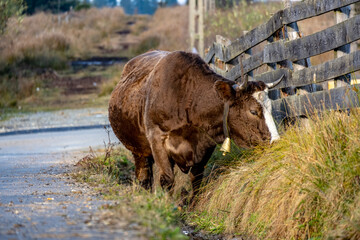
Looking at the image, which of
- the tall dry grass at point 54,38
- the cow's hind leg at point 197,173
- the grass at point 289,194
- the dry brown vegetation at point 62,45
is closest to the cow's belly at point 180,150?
the cow's hind leg at point 197,173

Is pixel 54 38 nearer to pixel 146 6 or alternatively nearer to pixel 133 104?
pixel 133 104

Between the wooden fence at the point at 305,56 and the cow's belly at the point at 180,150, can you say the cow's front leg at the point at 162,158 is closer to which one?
the cow's belly at the point at 180,150

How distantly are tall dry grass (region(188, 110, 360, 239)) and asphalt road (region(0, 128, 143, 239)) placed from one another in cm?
145

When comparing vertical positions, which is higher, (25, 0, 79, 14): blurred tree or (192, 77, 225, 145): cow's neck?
(25, 0, 79, 14): blurred tree

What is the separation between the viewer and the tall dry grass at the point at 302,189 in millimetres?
5758

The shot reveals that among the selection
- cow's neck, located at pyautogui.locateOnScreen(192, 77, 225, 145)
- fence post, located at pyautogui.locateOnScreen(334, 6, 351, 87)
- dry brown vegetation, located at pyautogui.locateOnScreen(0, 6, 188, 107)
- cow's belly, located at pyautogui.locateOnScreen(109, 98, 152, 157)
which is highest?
fence post, located at pyautogui.locateOnScreen(334, 6, 351, 87)

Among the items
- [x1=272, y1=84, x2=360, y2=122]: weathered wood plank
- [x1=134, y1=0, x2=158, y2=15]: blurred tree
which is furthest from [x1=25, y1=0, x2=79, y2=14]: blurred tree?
[x1=134, y1=0, x2=158, y2=15]: blurred tree

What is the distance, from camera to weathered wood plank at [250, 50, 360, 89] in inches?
277

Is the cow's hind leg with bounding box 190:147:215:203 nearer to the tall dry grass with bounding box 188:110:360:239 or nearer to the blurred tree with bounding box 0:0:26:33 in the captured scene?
the tall dry grass with bounding box 188:110:360:239

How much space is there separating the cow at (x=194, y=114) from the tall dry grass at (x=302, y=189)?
446 mm

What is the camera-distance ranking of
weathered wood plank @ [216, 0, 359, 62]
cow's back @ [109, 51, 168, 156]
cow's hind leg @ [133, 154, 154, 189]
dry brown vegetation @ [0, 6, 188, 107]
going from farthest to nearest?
dry brown vegetation @ [0, 6, 188, 107]
cow's hind leg @ [133, 154, 154, 189]
cow's back @ [109, 51, 168, 156]
weathered wood plank @ [216, 0, 359, 62]

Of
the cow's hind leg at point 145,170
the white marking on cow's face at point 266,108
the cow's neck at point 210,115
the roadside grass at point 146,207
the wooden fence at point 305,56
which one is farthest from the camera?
the cow's hind leg at point 145,170

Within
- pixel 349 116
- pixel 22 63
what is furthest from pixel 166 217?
pixel 22 63

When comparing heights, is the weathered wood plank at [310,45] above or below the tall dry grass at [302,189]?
above
